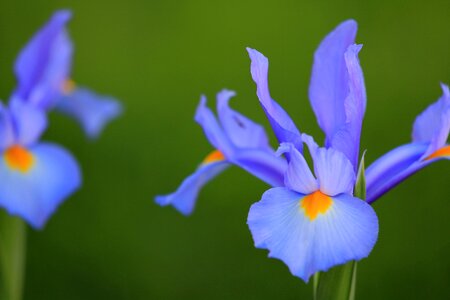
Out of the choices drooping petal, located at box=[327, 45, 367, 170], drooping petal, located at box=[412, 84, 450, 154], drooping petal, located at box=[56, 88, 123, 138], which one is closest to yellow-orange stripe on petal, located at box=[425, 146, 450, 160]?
drooping petal, located at box=[412, 84, 450, 154]

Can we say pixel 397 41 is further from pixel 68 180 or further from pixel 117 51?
pixel 68 180

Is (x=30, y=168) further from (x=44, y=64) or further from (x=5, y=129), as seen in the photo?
(x=44, y=64)

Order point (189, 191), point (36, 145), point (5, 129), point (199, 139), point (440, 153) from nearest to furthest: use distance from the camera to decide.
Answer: point (440, 153), point (189, 191), point (5, 129), point (36, 145), point (199, 139)

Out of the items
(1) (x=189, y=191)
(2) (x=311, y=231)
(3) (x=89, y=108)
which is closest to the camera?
(2) (x=311, y=231)

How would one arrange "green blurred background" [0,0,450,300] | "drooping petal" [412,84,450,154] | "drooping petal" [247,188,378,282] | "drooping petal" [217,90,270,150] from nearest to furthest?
"drooping petal" [247,188,378,282]
"drooping petal" [412,84,450,154]
"drooping petal" [217,90,270,150]
"green blurred background" [0,0,450,300]

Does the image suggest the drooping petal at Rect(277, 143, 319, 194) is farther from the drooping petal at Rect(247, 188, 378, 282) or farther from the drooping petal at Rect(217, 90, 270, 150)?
the drooping petal at Rect(217, 90, 270, 150)

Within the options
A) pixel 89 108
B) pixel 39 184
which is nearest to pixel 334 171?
pixel 39 184
